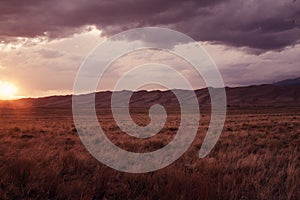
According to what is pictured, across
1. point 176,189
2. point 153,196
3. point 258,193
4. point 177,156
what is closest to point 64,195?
point 153,196

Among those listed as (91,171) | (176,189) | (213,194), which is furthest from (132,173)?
(213,194)

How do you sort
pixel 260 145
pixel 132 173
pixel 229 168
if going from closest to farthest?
pixel 132 173 → pixel 229 168 → pixel 260 145

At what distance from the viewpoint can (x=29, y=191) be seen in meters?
5.45

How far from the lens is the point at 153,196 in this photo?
5664 mm

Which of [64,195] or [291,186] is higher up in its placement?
[64,195]

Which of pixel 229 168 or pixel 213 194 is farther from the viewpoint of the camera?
pixel 229 168

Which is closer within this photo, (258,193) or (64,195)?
(64,195)

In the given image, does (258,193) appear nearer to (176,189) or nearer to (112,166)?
(176,189)

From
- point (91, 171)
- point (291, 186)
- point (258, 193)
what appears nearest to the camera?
point (258, 193)

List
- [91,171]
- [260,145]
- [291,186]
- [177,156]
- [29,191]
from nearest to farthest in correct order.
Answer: [29,191]
[291,186]
[91,171]
[177,156]
[260,145]

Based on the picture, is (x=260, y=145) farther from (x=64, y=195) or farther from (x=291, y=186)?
(x=64, y=195)

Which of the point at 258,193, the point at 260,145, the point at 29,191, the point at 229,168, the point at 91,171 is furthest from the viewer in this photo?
the point at 260,145

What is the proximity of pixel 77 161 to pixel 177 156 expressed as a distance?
3.50 metres

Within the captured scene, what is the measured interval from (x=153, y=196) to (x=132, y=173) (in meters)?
1.56
